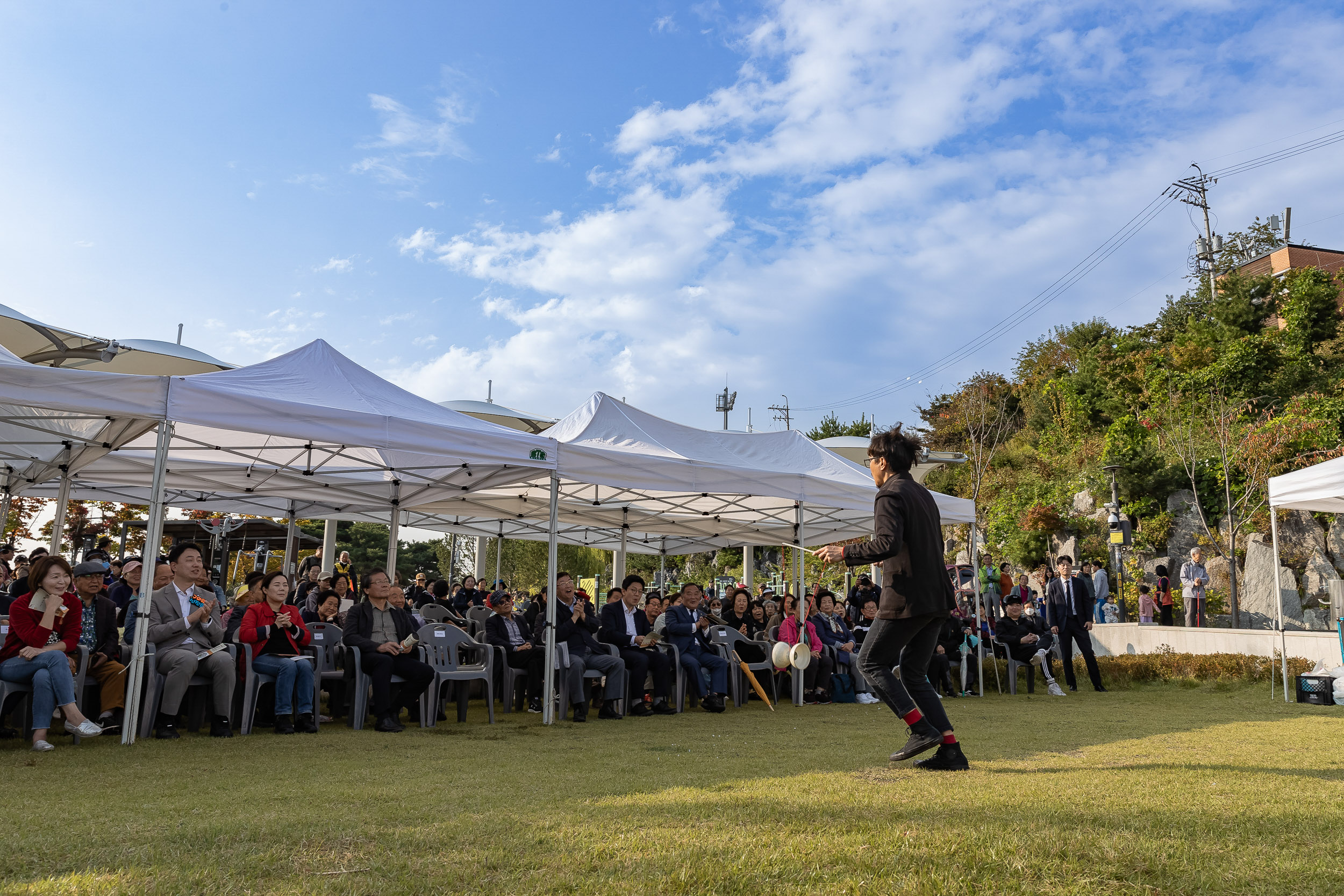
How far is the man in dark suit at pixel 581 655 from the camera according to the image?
8.06 meters

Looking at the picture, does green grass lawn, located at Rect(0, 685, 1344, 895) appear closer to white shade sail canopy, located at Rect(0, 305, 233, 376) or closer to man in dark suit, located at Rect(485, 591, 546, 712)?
man in dark suit, located at Rect(485, 591, 546, 712)

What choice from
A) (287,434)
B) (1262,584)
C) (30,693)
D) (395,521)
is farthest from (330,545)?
(1262,584)

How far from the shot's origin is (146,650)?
632 cm

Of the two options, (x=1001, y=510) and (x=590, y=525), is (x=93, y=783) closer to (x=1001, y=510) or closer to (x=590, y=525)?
(x=590, y=525)

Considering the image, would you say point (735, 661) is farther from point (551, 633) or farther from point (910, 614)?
point (910, 614)

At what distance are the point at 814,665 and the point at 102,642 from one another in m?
7.13

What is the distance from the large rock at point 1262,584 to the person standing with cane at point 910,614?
2082 centimetres

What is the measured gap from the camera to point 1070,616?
11.8m

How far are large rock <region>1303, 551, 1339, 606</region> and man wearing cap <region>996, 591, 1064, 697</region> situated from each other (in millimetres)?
13597

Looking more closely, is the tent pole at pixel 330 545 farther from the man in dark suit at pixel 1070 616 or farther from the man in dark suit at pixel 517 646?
the man in dark suit at pixel 1070 616

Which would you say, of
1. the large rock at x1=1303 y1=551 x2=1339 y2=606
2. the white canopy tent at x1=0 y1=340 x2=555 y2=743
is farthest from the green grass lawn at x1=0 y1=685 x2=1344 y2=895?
the large rock at x1=1303 y1=551 x2=1339 y2=606

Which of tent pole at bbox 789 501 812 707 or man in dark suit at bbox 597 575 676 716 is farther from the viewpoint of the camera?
tent pole at bbox 789 501 812 707

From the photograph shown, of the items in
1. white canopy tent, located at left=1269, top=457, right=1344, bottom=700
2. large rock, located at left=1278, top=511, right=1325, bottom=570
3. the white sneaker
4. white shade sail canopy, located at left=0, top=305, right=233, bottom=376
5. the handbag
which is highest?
white shade sail canopy, located at left=0, top=305, right=233, bottom=376

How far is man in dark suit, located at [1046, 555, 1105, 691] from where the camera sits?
11.8m
